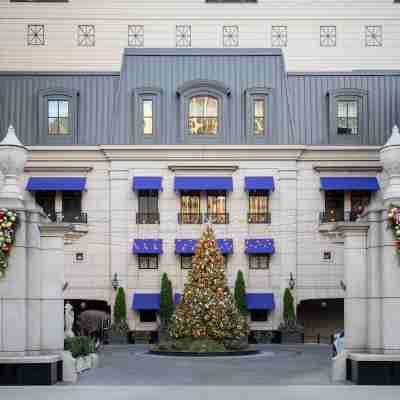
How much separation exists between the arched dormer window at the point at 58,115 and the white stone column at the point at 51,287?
27.6m

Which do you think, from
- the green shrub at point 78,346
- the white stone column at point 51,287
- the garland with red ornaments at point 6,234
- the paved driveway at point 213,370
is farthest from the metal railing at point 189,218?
the garland with red ornaments at point 6,234

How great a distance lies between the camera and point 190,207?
50.0 m

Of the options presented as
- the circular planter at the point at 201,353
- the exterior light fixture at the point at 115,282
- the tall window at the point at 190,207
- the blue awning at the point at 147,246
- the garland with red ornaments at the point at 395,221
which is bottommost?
the circular planter at the point at 201,353

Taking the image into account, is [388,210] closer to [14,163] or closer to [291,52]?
[14,163]

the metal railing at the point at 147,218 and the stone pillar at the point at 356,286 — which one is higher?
the metal railing at the point at 147,218

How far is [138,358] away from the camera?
34.4 metres

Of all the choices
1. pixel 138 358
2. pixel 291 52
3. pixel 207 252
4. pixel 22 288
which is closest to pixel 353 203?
pixel 291 52

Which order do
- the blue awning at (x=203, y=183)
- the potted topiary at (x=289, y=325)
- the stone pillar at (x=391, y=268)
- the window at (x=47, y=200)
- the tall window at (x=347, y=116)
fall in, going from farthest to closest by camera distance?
the tall window at (x=347, y=116) < the window at (x=47, y=200) < the blue awning at (x=203, y=183) < the potted topiary at (x=289, y=325) < the stone pillar at (x=391, y=268)

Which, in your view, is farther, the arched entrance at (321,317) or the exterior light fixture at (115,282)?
the arched entrance at (321,317)

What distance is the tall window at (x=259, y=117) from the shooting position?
5012cm

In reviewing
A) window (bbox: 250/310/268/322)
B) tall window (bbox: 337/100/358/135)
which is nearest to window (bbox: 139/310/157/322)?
window (bbox: 250/310/268/322)

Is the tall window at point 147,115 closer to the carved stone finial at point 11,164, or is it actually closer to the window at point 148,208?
the window at point 148,208

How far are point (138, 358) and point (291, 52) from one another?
2720 centimetres

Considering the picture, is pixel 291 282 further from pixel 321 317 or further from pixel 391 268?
pixel 391 268
